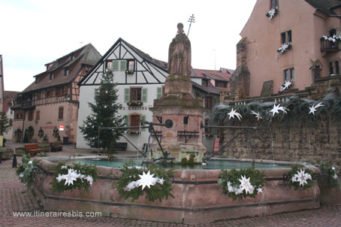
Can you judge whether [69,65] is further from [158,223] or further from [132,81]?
[158,223]

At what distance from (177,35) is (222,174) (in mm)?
5682

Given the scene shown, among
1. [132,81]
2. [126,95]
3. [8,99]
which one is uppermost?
[8,99]

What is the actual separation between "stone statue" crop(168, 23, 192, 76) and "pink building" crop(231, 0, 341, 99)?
13.9 m

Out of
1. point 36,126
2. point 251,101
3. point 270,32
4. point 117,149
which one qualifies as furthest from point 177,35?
point 36,126

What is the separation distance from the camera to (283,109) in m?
18.0

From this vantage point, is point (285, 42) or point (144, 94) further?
point (144, 94)

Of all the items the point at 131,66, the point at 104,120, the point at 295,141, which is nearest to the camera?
the point at 295,141

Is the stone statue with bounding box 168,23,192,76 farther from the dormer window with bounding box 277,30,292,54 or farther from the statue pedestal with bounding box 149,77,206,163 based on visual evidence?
the dormer window with bounding box 277,30,292,54

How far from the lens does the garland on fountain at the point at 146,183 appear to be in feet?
21.2

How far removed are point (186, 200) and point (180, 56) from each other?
5.49 meters

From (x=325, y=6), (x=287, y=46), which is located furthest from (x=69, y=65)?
(x=325, y=6)

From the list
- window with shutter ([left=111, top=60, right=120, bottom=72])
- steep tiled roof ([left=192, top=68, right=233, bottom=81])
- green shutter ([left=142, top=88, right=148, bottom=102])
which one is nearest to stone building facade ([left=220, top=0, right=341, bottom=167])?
green shutter ([left=142, top=88, right=148, bottom=102])

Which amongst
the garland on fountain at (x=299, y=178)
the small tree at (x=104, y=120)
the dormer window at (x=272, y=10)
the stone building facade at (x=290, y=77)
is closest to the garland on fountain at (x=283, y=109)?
the stone building facade at (x=290, y=77)

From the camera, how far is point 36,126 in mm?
Answer: 47250
